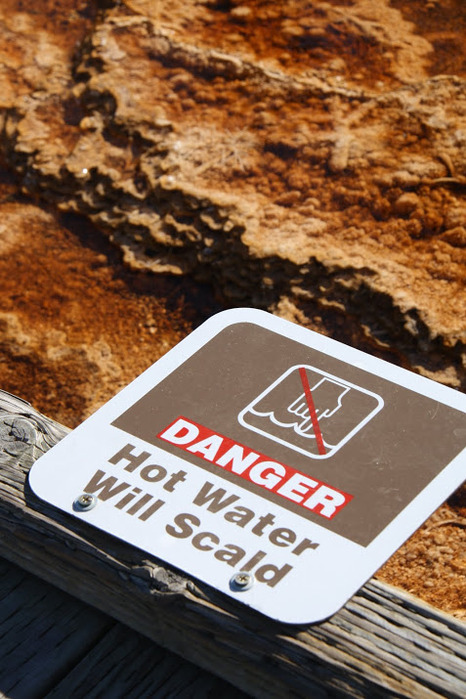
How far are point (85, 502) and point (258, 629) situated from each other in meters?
0.34

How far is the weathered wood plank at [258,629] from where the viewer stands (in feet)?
3.99

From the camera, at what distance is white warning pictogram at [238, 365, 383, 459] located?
1449 millimetres


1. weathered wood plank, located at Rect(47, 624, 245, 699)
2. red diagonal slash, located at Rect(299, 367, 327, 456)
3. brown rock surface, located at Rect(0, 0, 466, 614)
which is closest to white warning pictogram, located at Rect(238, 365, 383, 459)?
red diagonal slash, located at Rect(299, 367, 327, 456)

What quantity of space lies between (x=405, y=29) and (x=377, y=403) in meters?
2.25

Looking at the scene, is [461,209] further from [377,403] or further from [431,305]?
[377,403]

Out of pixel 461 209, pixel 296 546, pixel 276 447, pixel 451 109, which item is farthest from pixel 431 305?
pixel 296 546

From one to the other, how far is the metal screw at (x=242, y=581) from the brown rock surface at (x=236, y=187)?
0.97 metres

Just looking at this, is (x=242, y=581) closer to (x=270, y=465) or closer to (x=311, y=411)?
(x=270, y=465)

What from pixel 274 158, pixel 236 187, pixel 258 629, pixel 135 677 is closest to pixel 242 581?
pixel 258 629

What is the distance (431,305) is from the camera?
7.86ft

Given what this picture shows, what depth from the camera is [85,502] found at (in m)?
1.35

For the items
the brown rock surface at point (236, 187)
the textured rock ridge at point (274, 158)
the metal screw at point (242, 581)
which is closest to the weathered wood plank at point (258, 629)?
the metal screw at point (242, 581)

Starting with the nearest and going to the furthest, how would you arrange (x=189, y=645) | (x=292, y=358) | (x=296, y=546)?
(x=296, y=546) → (x=189, y=645) → (x=292, y=358)

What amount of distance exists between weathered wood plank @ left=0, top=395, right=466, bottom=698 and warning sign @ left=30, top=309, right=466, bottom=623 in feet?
0.13
